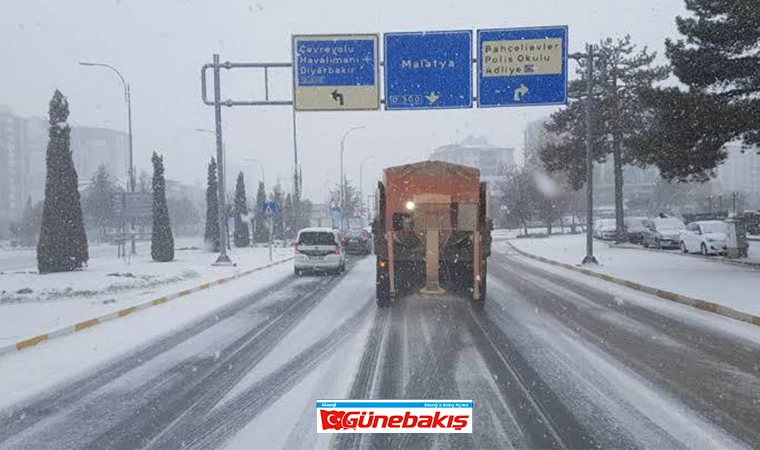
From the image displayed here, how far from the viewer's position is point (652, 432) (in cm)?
526

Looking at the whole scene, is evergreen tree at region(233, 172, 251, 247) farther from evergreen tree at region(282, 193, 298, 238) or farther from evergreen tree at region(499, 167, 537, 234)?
evergreen tree at region(499, 167, 537, 234)

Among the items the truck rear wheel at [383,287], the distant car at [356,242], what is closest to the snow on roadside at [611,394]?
the truck rear wheel at [383,287]

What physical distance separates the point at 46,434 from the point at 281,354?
349 centimetres

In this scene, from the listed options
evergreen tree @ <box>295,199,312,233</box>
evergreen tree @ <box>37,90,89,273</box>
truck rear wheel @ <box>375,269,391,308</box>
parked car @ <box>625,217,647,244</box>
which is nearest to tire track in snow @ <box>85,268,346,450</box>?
truck rear wheel @ <box>375,269,391,308</box>

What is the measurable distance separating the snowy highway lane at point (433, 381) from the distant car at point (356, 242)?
22871 mm

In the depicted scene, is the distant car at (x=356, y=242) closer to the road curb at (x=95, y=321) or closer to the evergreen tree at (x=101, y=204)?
the road curb at (x=95, y=321)

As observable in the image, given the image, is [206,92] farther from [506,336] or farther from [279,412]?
[279,412]

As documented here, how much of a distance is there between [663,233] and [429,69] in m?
19.8

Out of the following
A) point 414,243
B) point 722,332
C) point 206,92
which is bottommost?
point 722,332

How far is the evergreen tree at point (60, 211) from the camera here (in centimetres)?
2300

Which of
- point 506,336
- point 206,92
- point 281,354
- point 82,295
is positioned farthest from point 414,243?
point 206,92

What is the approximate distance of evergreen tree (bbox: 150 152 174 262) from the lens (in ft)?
98.6

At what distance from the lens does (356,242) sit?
116 feet

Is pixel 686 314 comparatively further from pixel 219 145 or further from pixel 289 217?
pixel 289 217
